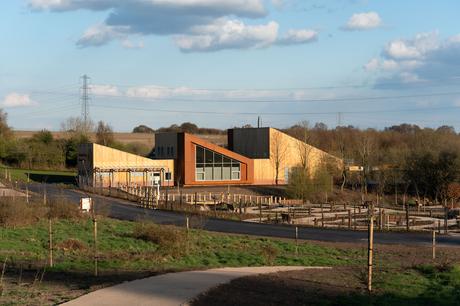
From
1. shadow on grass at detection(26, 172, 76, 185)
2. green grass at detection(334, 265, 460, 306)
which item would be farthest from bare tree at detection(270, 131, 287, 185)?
green grass at detection(334, 265, 460, 306)

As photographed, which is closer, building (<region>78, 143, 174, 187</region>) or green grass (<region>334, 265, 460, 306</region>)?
green grass (<region>334, 265, 460, 306</region>)

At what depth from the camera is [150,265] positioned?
774 inches

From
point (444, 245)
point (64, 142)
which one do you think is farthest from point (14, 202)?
point (64, 142)

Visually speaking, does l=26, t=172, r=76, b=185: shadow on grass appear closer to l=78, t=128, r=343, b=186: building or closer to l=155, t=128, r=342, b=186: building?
l=78, t=128, r=343, b=186: building

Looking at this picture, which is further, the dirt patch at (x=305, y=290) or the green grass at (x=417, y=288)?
the green grass at (x=417, y=288)

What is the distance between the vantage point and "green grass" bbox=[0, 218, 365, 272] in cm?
2003

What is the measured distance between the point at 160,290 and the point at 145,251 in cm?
1011

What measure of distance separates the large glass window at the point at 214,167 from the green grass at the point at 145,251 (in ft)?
146

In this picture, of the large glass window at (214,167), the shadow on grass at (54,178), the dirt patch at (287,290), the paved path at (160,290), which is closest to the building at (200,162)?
the large glass window at (214,167)

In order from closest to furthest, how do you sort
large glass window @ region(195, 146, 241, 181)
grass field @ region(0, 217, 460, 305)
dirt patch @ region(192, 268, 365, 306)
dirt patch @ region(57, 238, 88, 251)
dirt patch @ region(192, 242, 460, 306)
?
1. dirt patch @ region(192, 268, 365, 306)
2. dirt patch @ region(192, 242, 460, 306)
3. grass field @ region(0, 217, 460, 305)
4. dirt patch @ region(57, 238, 88, 251)
5. large glass window @ region(195, 146, 241, 181)

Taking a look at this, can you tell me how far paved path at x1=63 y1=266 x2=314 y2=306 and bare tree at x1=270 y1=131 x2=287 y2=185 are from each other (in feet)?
217

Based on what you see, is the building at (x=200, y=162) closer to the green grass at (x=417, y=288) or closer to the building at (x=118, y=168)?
the building at (x=118, y=168)

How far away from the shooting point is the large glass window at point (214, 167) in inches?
2985

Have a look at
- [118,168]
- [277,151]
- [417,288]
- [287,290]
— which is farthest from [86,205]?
[277,151]
